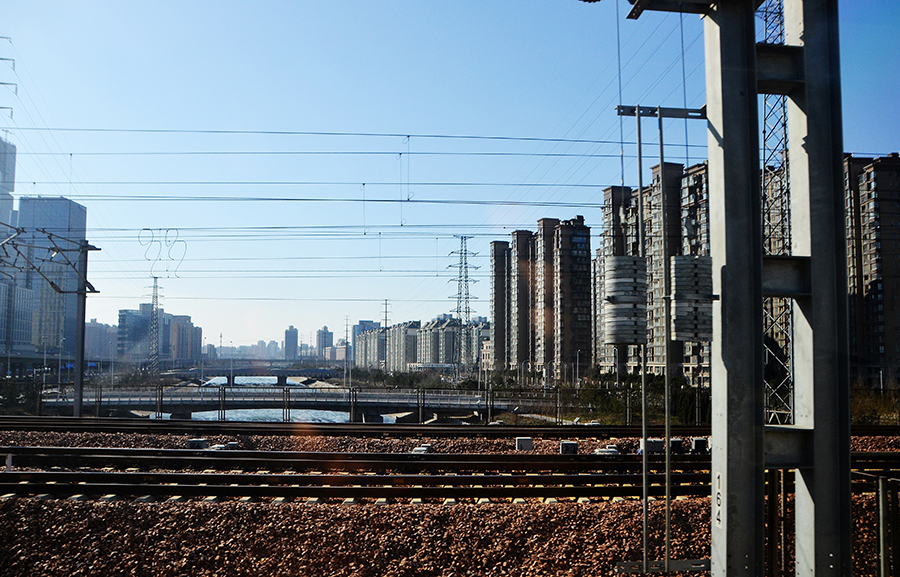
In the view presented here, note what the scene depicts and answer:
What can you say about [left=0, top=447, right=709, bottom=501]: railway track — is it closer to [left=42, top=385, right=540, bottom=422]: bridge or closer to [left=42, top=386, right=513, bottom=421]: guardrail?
[left=42, top=385, right=540, bottom=422]: bridge

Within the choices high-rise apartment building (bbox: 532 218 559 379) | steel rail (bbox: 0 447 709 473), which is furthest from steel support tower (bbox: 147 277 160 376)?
steel rail (bbox: 0 447 709 473)

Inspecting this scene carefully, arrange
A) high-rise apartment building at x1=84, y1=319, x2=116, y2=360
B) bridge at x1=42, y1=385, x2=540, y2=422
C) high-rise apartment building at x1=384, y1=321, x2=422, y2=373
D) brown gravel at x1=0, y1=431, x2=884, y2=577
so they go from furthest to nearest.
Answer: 1. high-rise apartment building at x1=384, y1=321, x2=422, y2=373
2. high-rise apartment building at x1=84, y1=319, x2=116, y2=360
3. bridge at x1=42, y1=385, x2=540, y2=422
4. brown gravel at x1=0, y1=431, x2=884, y2=577

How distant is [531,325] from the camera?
62156 millimetres

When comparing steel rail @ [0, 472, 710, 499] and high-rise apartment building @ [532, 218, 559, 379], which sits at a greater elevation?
high-rise apartment building @ [532, 218, 559, 379]

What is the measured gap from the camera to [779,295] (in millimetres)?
4750

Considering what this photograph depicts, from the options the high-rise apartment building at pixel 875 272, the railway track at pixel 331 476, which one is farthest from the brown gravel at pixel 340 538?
the high-rise apartment building at pixel 875 272

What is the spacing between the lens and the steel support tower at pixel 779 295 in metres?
4.57

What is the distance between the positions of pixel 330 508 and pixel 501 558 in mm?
2204

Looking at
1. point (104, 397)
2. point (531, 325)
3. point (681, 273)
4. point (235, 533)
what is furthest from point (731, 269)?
point (531, 325)

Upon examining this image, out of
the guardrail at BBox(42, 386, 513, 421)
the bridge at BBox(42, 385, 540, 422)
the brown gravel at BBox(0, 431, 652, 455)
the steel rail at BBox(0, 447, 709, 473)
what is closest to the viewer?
the steel rail at BBox(0, 447, 709, 473)

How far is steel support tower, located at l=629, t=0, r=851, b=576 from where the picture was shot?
4566 millimetres

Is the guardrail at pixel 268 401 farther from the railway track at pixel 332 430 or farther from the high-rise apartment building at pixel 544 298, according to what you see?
the high-rise apartment building at pixel 544 298

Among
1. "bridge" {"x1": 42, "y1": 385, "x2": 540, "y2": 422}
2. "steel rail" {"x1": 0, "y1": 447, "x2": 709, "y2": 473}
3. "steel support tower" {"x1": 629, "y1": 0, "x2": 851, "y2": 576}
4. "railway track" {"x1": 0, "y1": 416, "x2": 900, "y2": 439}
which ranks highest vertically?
"steel support tower" {"x1": 629, "y1": 0, "x2": 851, "y2": 576}

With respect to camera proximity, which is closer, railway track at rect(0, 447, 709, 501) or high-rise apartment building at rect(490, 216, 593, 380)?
railway track at rect(0, 447, 709, 501)
